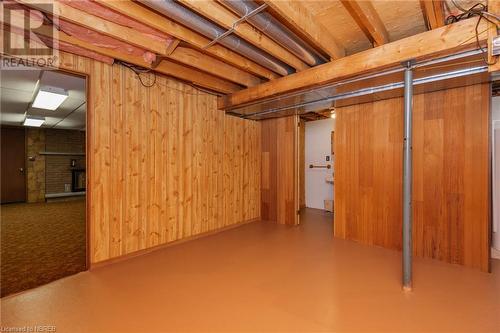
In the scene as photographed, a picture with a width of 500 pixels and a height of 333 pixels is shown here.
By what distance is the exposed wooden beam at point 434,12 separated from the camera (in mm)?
1760

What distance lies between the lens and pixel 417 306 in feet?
6.29

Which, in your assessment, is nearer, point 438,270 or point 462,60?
point 462,60

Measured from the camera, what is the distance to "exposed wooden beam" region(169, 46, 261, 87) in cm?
259

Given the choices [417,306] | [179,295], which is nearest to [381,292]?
[417,306]

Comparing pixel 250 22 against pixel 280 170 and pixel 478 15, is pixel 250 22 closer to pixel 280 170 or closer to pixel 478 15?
pixel 478 15

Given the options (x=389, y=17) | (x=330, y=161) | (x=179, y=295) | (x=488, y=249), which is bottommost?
(x=179, y=295)

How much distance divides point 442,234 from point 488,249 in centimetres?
39

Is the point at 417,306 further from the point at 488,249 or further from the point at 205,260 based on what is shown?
the point at 205,260

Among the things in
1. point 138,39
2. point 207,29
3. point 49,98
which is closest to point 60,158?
point 49,98

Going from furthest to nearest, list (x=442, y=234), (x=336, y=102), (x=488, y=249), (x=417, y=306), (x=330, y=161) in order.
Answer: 1. (x=330, y=161)
2. (x=336, y=102)
3. (x=442, y=234)
4. (x=488, y=249)
5. (x=417, y=306)

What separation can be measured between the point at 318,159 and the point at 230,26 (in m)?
4.43

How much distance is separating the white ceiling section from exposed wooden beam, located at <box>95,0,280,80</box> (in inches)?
49.4

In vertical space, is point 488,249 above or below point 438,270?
above

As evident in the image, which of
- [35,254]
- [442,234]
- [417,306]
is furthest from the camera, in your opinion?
[35,254]
